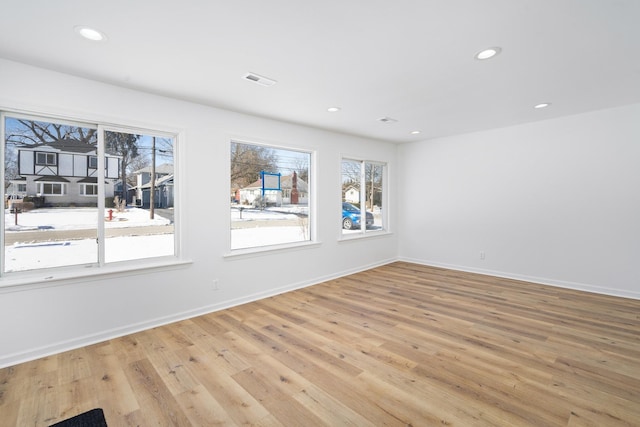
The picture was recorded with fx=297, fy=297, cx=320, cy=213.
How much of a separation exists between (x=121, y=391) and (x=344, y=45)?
9.94 feet

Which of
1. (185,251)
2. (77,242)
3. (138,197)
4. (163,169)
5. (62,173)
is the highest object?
(163,169)

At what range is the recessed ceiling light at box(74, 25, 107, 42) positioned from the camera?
2039mm

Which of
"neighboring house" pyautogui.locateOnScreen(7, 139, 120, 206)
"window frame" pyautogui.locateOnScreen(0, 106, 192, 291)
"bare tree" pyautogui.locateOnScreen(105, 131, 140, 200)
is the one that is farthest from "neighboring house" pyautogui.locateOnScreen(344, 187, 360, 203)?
"neighboring house" pyautogui.locateOnScreen(7, 139, 120, 206)

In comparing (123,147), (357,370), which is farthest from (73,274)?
(357,370)

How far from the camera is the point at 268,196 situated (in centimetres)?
443

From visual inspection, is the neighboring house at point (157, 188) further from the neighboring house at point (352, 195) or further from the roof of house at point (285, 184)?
the neighboring house at point (352, 195)

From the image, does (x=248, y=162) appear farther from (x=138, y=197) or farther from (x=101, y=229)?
(x=101, y=229)

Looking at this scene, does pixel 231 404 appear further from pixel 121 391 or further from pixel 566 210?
pixel 566 210

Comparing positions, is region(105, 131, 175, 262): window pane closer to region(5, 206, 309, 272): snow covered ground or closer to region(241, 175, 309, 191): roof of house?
region(5, 206, 309, 272): snow covered ground

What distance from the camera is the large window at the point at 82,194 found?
2.65 metres

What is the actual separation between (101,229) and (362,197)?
420 centimetres

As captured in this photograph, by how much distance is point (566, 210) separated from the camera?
A: 4430 mm

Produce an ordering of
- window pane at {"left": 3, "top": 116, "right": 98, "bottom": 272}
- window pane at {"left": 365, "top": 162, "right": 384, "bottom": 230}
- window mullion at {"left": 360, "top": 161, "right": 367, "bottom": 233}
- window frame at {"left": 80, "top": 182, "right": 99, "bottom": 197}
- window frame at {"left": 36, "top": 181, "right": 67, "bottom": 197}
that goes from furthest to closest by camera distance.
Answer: window pane at {"left": 365, "top": 162, "right": 384, "bottom": 230}
window mullion at {"left": 360, "top": 161, "right": 367, "bottom": 233}
window frame at {"left": 80, "top": 182, "right": 99, "bottom": 197}
window frame at {"left": 36, "top": 181, "right": 67, "bottom": 197}
window pane at {"left": 3, "top": 116, "right": 98, "bottom": 272}

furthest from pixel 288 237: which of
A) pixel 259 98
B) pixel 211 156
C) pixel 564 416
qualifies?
pixel 564 416
